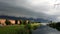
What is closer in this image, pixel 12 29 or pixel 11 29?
pixel 11 29

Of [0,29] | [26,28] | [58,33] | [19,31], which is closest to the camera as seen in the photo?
[0,29]

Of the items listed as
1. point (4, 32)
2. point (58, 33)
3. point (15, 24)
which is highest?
point (15, 24)

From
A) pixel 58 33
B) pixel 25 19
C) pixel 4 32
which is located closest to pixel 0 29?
pixel 4 32

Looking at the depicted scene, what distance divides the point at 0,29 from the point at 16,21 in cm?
128

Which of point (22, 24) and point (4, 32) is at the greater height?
point (22, 24)

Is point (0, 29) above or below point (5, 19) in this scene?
below

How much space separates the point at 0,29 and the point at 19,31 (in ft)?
6.76

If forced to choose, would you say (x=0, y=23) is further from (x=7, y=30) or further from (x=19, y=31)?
(x=19, y=31)

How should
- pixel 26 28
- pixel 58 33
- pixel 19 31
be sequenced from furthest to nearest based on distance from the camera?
pixel 58 33, pixel 19 31, pixel 26 28

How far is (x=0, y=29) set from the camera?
31.4 feet

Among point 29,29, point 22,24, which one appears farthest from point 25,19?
point 29,29

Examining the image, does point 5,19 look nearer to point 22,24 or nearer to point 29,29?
point 22,24

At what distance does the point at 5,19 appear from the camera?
9.70 meters

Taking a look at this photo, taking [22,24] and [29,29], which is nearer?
[22,24]
